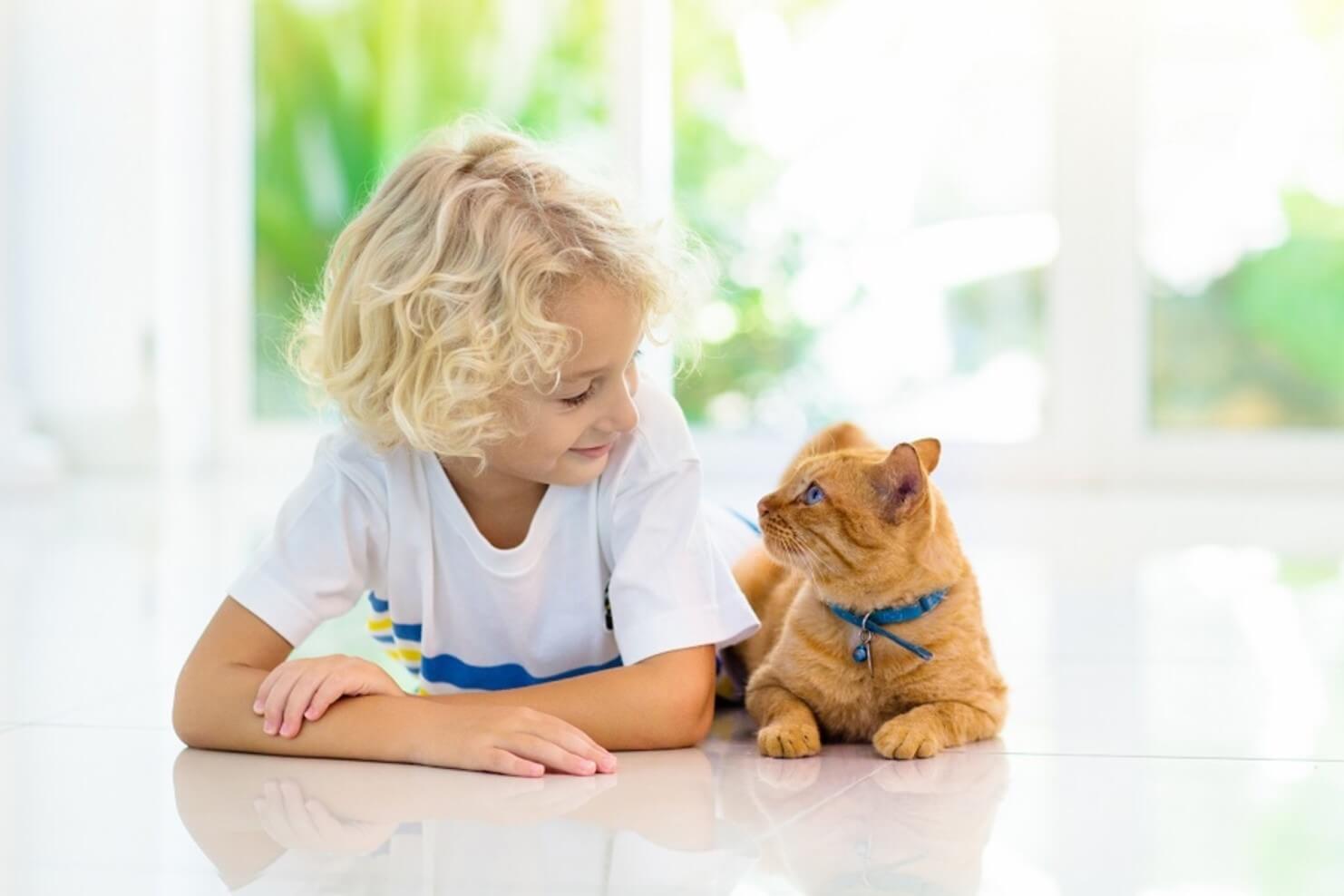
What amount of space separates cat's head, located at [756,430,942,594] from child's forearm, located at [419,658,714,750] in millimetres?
187

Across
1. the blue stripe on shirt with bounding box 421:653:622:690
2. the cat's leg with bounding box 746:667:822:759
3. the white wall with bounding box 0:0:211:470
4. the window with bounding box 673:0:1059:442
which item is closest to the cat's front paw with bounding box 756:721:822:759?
the cat's leg with bounding box 746:667:822:759

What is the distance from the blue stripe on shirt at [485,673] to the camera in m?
1.65

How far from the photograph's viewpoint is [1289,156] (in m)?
4.79

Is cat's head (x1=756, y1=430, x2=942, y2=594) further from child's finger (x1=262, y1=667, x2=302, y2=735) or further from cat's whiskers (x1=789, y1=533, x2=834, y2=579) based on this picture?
child's finger (x1=262, y1=667, x2=302, y2=735)

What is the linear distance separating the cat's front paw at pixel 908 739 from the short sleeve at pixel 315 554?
22.6 inches

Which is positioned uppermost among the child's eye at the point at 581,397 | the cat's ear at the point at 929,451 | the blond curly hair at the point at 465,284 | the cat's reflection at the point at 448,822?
the blond curly hair at the point at 465,284

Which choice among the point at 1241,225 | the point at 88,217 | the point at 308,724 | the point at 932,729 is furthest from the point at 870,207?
the point at 308,724

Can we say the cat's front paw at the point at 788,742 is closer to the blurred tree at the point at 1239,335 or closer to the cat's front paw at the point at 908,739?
the cat's front paw at the point at 908,739

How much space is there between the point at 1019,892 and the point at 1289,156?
431 cm

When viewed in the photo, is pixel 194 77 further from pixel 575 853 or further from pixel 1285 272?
pixel 575 853

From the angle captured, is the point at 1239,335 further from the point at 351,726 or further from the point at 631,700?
the point at 351,726

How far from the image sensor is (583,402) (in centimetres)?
150

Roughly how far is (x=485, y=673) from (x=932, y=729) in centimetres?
50

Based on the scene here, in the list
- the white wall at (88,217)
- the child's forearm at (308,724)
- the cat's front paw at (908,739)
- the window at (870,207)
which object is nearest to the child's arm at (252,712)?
the child's forearm at (308,724)
